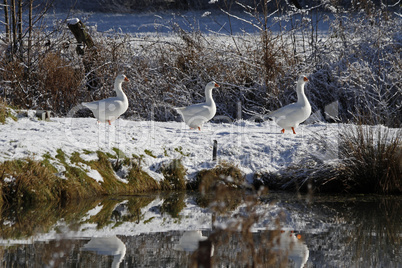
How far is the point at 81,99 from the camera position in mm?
13336

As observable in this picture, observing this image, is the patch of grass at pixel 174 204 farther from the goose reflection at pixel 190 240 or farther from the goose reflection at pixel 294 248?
the goose reflection at pixel 294 248

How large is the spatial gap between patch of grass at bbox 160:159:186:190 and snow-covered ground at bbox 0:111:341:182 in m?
0.10

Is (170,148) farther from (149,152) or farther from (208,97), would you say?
(208,97)

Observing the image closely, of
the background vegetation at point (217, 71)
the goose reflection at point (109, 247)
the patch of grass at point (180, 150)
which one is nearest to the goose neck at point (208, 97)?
the patch of grass at point (180, 150)

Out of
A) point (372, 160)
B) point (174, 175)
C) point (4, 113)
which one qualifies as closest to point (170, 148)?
point (174, 175)

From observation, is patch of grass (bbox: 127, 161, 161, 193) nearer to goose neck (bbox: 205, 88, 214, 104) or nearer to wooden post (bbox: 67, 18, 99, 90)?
goose neck (bbox: 205, 88, 214, 104)

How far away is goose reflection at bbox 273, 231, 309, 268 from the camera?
17.7 feet

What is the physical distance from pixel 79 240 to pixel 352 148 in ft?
15.1

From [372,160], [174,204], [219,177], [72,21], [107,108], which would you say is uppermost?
[72,21]

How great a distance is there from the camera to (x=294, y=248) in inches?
230

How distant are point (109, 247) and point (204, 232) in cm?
117

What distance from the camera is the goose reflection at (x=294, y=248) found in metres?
5.40

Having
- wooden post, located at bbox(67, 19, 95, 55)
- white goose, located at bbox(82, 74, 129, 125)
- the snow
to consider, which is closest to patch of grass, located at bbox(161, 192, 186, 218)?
white goose, located at bbox(82, 74, 129, 125)

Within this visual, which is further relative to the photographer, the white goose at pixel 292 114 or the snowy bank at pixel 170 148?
the white goose at pixel 292 114
